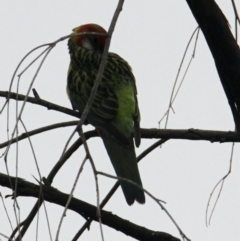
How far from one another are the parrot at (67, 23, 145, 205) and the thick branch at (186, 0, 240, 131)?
0.93 meters

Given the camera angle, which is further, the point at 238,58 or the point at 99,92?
the point at 99,92

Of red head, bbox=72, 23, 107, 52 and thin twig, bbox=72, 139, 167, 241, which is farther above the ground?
red head, bbox=72, 23, 107, 52

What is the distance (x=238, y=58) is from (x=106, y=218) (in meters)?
0.99

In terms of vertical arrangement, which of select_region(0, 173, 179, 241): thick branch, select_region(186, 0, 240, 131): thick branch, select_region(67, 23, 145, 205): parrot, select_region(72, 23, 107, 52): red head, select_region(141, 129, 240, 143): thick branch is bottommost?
select_region(0, 173, 179, 241): thick branch

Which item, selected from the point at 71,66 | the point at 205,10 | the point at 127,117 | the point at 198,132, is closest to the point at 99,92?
the point at 127,117

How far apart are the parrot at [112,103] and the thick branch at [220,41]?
935 millimetres

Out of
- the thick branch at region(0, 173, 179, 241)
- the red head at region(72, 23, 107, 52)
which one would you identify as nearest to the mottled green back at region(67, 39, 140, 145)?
the red head at region(72, 23, 107, 52)

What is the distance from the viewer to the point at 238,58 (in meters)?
2.72

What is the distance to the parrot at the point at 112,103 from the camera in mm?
3859

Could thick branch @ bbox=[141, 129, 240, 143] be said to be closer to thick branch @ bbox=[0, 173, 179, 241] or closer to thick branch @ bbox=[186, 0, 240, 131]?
thick branch @ bbox=[186, 0, 240, 131]

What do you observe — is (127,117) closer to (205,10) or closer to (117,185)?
(117,185)

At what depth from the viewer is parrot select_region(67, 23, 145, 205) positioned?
12.7 feet

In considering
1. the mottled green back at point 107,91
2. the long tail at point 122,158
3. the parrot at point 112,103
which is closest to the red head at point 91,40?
the parrot at point 112,103

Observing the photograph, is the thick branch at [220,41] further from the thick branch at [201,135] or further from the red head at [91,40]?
the red head at [91,40]
